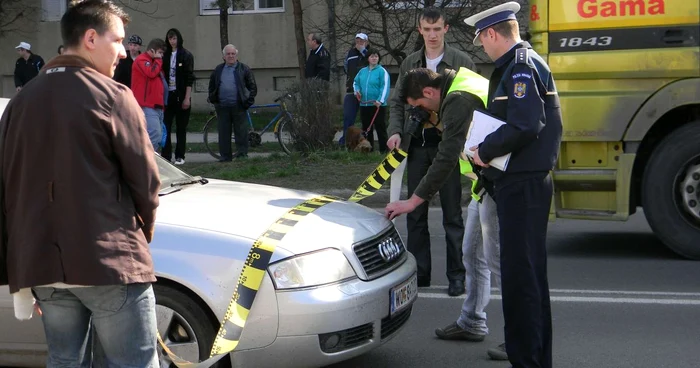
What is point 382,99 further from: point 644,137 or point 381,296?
point 381,296

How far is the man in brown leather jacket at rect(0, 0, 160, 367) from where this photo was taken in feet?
10.3

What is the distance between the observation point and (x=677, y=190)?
766 cm

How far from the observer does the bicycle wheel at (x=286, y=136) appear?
1399 cm

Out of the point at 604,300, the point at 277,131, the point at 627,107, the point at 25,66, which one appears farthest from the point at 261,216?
the point at 25,66

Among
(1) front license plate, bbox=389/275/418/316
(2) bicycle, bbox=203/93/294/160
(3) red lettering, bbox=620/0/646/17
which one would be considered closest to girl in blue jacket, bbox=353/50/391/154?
(2) bicycle, bbox=203/93/294/160

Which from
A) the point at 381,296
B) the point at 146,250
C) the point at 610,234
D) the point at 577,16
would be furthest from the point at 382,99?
the point at 146,250

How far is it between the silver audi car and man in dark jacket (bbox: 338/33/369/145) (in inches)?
418

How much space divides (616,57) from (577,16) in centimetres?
45

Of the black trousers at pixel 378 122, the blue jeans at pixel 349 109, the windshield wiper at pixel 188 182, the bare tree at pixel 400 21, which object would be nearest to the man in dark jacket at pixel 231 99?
the blue jeans at pixel 349 109

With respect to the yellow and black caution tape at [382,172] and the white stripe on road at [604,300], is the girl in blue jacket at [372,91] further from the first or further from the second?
the white stripe on road at [604,300]

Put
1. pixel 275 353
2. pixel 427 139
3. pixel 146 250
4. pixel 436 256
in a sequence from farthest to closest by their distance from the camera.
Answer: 1. pixel 436 256
2. pixel 427 139
3. pixel 275 353
4. pixel 146 250

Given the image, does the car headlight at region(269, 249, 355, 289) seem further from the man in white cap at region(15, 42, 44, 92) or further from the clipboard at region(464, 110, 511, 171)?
the man in white cap at region(15, 42, 44, 92)

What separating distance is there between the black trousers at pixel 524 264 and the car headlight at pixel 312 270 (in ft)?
2.45

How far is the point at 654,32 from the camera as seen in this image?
7316 mm
